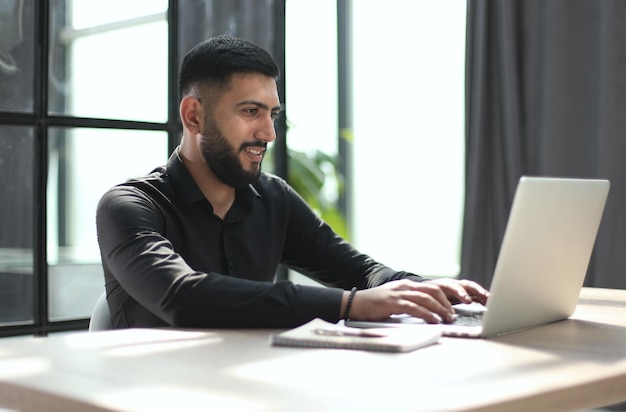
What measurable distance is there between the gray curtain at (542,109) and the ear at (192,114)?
213 centimetres

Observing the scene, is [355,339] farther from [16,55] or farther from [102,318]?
[16,55]

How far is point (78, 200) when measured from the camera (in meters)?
2.91

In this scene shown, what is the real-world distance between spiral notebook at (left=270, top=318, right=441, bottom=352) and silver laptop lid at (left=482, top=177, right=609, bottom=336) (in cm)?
14

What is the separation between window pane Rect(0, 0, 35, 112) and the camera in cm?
271

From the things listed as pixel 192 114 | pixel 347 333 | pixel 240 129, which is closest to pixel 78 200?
pixel 192 114

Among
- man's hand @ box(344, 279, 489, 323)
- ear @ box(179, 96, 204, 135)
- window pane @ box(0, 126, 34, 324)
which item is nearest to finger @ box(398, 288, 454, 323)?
man's hand @ box(344, 279, 489, 323)

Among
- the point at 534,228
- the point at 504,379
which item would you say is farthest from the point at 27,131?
the point at 504,379

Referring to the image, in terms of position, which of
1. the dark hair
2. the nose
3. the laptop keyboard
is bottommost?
the laptop keyboard

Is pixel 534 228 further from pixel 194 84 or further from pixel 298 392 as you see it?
pixel 194 84

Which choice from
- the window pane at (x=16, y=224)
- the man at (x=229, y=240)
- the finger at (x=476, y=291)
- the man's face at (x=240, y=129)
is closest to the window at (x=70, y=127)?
the window pane at (x=16, y=224)

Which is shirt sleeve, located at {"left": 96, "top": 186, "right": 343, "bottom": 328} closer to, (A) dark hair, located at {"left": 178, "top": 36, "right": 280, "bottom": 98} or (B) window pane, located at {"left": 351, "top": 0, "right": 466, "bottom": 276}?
(A) dark hair, located at {"left": 178, "top": 36, "right": 280, "bottom": 98}

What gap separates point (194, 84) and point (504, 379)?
1.35m

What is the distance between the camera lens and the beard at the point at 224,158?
83.4 inches

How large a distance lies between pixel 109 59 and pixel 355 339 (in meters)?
2.01
